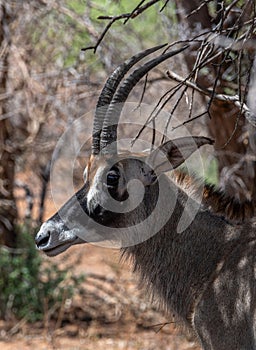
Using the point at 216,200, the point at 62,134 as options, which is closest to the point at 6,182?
the point at 62,134

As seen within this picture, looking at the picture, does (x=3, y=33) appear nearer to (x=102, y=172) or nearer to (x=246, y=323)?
(x=102, y=172)

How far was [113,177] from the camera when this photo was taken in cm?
545

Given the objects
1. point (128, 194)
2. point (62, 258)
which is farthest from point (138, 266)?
point (62, 258)

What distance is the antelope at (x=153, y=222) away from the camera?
209 inches

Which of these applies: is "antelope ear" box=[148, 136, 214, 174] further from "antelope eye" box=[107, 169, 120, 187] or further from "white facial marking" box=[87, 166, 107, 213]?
"white facial marking" box=[87, 166, 107, 213]

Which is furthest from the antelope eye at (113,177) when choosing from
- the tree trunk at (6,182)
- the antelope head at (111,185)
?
the tree trunk at (6,182)

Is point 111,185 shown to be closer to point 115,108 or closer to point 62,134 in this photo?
point 115,108

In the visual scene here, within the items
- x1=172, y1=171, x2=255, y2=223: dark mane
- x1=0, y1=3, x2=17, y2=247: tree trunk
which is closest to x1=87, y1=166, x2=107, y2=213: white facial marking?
x1=172, y1=171, x2=255, y2=223: dark mane

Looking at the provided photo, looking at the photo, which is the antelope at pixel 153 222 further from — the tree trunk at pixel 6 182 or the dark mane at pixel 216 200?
the tree trunk at pixel 6 182

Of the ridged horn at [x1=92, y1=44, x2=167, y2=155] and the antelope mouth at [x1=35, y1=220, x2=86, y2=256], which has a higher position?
the ridged horn at [x1=92, y1=44, x2=167, y2=155]

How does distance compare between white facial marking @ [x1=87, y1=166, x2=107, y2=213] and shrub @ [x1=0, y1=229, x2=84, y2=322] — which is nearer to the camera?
white facial marking @ [x1=87, y1=166, x2=107, y2=213]

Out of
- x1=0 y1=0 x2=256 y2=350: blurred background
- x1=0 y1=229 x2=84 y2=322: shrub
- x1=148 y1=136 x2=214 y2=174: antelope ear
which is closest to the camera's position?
x1=148 y1=136 x2=214 y2=174: antelope ear

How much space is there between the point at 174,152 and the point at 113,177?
1.50 feet

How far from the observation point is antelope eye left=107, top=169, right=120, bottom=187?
5.44 meters
